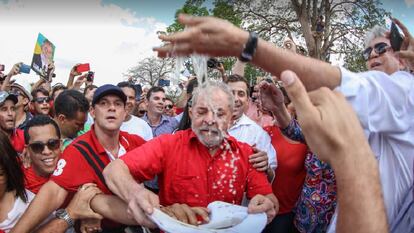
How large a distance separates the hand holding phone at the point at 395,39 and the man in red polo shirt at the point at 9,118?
11.9ft

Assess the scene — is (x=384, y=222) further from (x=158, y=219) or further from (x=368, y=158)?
(x=158, y=219)

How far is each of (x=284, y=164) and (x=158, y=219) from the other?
1723 mm

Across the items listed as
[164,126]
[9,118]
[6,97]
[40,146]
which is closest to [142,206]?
[40,146]

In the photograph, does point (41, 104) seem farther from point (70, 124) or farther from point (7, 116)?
point (70, 124)

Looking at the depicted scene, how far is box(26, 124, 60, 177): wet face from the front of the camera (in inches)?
113

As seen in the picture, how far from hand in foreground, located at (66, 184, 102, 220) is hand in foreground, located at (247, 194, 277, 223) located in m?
0.80

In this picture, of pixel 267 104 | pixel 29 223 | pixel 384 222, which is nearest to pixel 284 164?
pixel 267 104

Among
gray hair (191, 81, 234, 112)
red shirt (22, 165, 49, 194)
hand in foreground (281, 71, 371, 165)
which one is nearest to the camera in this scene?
hand in foreground (281, 71, 371, 165)

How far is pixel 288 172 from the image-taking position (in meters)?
3.31

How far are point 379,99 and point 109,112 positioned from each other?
2104 mm

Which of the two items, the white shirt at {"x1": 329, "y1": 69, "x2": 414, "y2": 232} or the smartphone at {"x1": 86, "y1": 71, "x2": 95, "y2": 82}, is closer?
the white shirt at {"x1": 329, "y1": 69, "x2": 414, "y2": 232}

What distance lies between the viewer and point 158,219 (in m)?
1.78

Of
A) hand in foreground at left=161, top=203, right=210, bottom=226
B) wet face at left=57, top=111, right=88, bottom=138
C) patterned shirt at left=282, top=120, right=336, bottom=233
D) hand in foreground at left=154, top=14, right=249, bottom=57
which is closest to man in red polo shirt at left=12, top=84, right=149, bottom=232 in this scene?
hand in foreground at left=161, top=203, right=210, bottom=226

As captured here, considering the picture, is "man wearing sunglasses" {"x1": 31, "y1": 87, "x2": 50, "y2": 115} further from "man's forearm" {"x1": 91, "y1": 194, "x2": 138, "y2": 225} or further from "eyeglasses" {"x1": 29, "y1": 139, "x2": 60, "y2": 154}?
"man's forearm" {"x1": 91, "y1": 194, "x2": 138, "y2": 225}
